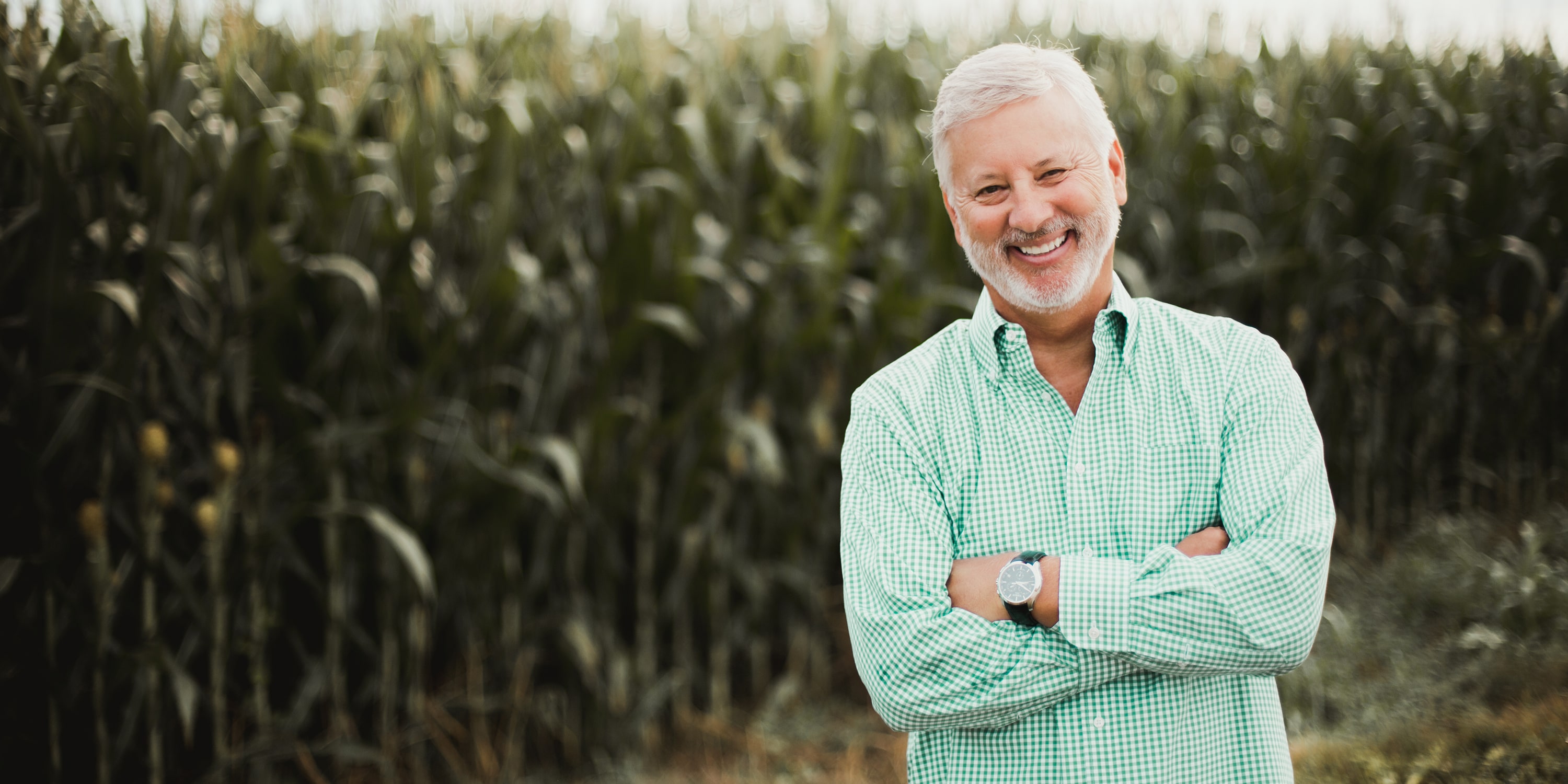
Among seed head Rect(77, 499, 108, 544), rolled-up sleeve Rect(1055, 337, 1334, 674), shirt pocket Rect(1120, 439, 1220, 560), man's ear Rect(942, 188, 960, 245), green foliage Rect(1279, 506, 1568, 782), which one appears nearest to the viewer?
rolled-up sleeve Rect(1055, 337, 1334, 674)

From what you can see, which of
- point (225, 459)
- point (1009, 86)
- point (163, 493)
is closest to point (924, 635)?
point (1009, 86)

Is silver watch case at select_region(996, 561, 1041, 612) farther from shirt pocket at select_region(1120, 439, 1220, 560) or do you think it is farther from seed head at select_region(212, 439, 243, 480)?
seed head at select_region(212, 439, 243, 480)

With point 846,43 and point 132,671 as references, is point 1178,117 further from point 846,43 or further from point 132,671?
point 132,671

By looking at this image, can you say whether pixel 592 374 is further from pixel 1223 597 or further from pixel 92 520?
pixel 1223 597

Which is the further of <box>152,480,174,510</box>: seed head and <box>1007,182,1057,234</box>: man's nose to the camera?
<box>152,480,174,510</box>: seed head

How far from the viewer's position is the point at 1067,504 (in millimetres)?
1255

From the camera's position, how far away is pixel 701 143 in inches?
125

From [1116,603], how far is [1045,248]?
45cm

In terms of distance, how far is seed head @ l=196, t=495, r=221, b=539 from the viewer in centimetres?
243

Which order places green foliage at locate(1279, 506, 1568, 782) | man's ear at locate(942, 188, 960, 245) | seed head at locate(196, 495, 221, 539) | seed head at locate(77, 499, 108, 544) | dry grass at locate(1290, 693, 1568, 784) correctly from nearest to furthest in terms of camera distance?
man's ear at locate(942, 188, 960, 245)
dry grass at locate(1290, 693, 1568, 784)
green foliage at locate(1279, 506, 1568, 782)
seed head at locate(77, 499, 108, 544)
seed head at locate(196, 495, 221, 539)

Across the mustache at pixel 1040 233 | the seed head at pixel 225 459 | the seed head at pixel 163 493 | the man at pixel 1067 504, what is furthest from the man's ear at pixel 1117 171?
the seed head at pixel 163 493

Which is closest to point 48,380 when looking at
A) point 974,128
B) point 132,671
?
point 132,671

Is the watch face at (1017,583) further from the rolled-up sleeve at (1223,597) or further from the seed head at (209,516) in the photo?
the seed head at (209,516)

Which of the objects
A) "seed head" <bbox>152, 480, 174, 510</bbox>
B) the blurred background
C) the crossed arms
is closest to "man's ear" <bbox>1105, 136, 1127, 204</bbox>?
the crossed arms
